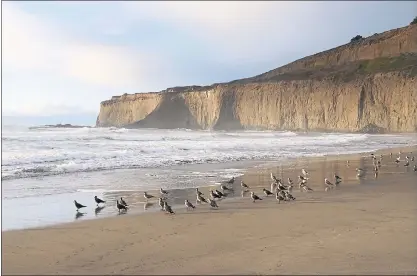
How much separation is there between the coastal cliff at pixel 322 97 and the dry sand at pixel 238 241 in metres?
52.2

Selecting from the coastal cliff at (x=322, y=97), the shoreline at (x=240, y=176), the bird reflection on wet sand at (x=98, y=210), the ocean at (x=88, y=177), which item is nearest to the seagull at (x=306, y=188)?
the shoreline at (x=240, y=176)

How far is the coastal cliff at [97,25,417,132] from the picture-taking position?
5925 centimetres

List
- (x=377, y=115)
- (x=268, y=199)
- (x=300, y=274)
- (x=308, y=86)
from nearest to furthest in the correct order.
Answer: (x=300, y=274)
(x=268, y=199)
(x=377, y=115)
(x=308, y=86)

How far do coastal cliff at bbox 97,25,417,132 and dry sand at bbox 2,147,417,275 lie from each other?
52169 mm

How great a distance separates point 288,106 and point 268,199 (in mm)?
64863

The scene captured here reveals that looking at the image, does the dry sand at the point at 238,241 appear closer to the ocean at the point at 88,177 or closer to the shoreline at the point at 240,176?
the shoreline at the point at 240,176

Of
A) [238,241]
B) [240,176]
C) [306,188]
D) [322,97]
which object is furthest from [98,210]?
[322,97]

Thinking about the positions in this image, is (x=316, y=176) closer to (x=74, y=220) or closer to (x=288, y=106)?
(x=74, y=220)

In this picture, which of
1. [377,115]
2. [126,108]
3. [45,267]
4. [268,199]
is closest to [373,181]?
[268,199]

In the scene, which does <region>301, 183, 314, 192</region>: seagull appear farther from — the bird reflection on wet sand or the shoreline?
the bird reflection on wet sand

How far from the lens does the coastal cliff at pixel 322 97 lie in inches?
2333

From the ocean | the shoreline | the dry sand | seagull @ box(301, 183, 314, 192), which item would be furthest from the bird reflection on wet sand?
seagull @ box(301, 183, 314, 192)

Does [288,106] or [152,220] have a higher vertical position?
[288,106]

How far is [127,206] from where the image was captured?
958cm
